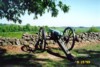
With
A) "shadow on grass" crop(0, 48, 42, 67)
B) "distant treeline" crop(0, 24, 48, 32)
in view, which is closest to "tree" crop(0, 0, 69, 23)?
"shadow on grass" crop(0, 48, 42, 67)

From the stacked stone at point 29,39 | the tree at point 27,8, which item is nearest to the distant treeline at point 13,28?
the stacked stone at point 29,39

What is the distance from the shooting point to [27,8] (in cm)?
1345

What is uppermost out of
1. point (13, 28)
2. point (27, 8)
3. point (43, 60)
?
point (27, 8)

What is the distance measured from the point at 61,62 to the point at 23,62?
205cm

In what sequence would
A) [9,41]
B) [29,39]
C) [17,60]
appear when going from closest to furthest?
1. [17,60]
2. [9,41]
3. [29,39]

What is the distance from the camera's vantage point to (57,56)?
13.4 metres

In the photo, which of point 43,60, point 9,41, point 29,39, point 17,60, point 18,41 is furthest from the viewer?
point 29,39

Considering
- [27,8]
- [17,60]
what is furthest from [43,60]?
[27,8]

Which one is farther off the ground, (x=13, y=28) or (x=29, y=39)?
(x=29, y=39)

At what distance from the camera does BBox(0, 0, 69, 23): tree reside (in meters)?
12.9

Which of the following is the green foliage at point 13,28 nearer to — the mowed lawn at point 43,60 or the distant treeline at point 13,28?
the distant treeline at point 13,28

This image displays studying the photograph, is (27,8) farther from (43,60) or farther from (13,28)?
(13,28)

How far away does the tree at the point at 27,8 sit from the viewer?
12930mm

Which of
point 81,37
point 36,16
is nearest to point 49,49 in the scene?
point 36,16
